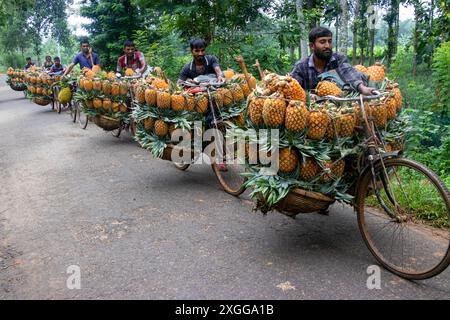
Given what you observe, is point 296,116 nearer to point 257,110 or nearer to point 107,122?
point 257,110

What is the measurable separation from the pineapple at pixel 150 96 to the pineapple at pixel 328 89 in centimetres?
267

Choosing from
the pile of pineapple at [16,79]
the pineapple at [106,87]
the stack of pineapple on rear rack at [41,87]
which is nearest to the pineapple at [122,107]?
the pineapple at [106,87]

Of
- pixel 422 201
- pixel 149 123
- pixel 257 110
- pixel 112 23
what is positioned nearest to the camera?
pixel 257 110

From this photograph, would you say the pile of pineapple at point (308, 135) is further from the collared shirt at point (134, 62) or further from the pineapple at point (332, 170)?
the collared shirt at point (134, 62)

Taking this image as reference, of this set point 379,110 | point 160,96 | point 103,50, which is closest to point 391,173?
point 379,110

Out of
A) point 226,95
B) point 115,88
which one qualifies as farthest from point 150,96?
point 115,88

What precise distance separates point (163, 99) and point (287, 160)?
8.74 ft

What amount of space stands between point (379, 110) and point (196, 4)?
25.6 ft

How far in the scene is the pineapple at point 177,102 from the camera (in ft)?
18.8

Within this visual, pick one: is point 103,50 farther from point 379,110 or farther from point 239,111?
point 379,110

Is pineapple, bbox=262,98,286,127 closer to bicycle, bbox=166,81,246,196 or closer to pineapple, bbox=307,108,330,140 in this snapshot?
pineapple, bbox=307,108,330,140

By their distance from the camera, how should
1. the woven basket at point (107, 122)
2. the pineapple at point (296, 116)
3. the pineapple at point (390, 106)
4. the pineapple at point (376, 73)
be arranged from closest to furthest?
the pineapple at point (296, 116) < the pineapple at point (390, 106) < the pineapple at point (376, 73) < the woven basket at point (107, 122)

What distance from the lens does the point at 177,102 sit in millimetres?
5742

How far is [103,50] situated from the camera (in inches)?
704
